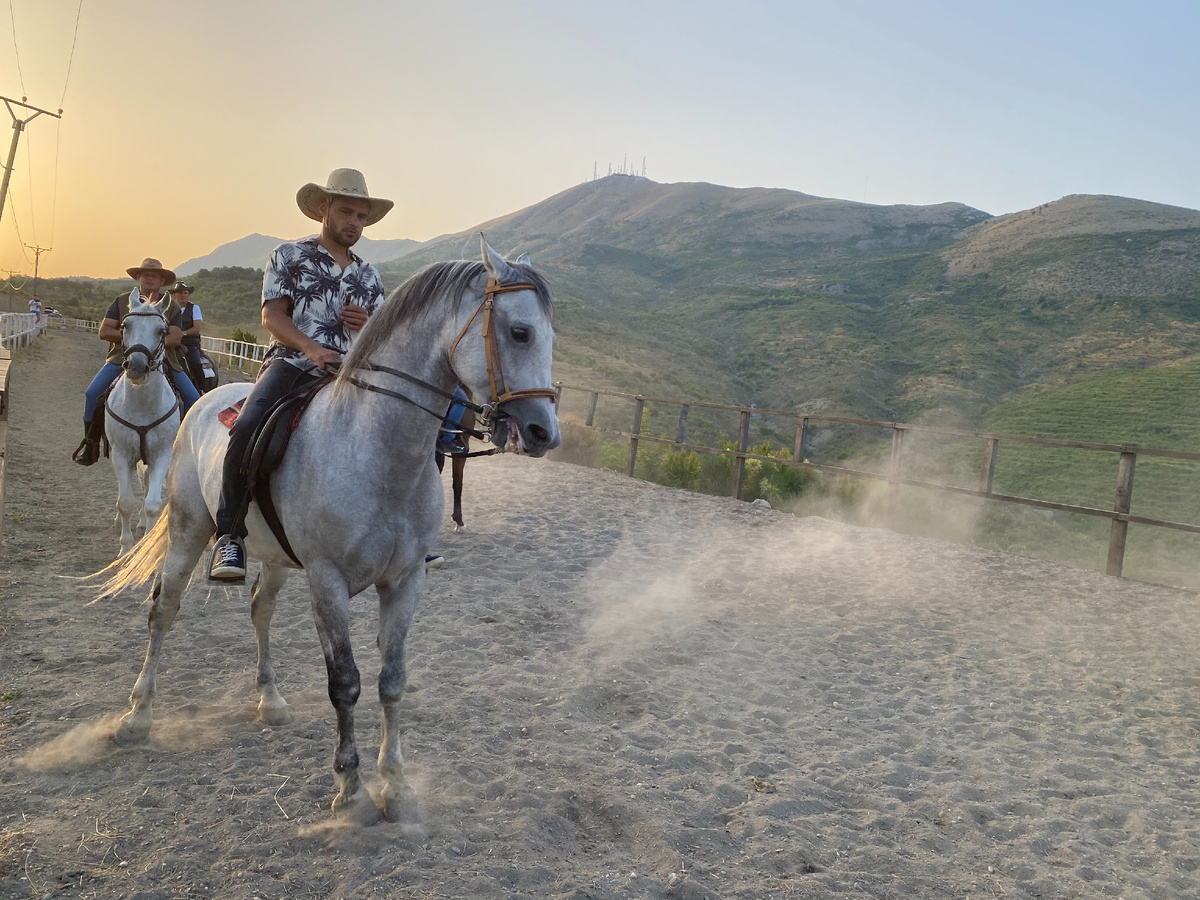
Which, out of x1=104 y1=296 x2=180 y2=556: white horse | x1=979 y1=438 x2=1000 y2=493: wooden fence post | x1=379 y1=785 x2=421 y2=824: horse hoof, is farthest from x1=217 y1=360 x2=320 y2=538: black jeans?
x1=979 y1=438 x2=1000 y2=493: wooden fence post

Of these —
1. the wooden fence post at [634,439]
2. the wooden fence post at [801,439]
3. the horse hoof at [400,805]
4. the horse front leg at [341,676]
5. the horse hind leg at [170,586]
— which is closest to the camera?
the horse front leg at [341,676]

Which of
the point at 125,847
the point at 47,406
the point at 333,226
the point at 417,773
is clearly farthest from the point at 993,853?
the point at 47,406

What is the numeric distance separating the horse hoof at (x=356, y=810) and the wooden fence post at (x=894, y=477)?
9.75 meters

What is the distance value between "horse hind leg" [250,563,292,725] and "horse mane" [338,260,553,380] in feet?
4.91

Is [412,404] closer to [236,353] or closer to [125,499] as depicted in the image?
[125,499]

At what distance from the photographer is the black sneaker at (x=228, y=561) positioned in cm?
318

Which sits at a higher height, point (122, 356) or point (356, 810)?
point (122, 356)

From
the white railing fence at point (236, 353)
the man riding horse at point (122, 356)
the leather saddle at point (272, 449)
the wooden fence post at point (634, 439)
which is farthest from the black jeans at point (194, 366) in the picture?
the white railing fence at point (236, 353)

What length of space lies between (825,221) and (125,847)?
138737 millimetres

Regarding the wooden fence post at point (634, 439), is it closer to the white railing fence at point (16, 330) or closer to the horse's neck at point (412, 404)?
the horse's neck at point (412, 404)

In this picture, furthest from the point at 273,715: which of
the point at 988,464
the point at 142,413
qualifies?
the point at 988,464

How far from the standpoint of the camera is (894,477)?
1105cm

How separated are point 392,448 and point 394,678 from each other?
1.03m

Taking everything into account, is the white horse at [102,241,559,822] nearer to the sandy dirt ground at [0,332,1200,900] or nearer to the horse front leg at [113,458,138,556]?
the sandy dirt ground at [0,332,1200,900]
